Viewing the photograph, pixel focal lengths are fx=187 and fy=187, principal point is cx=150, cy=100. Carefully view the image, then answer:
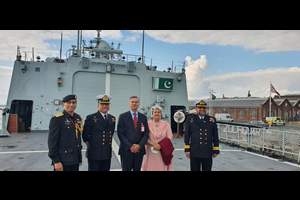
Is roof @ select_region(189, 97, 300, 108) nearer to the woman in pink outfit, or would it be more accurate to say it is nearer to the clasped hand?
the woman in pink outfit

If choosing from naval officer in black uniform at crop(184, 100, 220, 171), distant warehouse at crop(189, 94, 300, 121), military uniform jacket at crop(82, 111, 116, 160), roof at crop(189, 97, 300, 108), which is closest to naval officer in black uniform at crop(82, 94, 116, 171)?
military uniform jacket at crop(82, 111, 116, 160)

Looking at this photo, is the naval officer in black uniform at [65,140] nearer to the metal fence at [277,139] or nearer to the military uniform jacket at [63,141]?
the military uniform jacket at [63,141]

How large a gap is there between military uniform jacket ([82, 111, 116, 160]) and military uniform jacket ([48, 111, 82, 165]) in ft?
0.69

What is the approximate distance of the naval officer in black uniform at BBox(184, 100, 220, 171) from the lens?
3.02 metres

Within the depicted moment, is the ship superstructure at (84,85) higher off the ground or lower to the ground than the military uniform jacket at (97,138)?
higher

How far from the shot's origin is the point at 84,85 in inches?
368

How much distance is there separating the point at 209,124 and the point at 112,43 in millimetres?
9897

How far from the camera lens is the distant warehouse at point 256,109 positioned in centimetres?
3378

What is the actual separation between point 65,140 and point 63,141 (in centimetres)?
3

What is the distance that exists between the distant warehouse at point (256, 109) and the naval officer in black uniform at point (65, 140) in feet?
121

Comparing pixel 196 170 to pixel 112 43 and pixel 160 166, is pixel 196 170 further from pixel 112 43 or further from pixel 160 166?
pixel 112 43

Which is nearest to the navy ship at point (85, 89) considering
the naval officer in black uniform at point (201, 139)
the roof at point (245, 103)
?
the naval officer in black uniform at point (201, 139)

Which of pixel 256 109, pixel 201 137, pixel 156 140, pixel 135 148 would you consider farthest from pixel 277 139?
pixel 256 109

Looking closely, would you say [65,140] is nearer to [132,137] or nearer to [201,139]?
[132,137]
